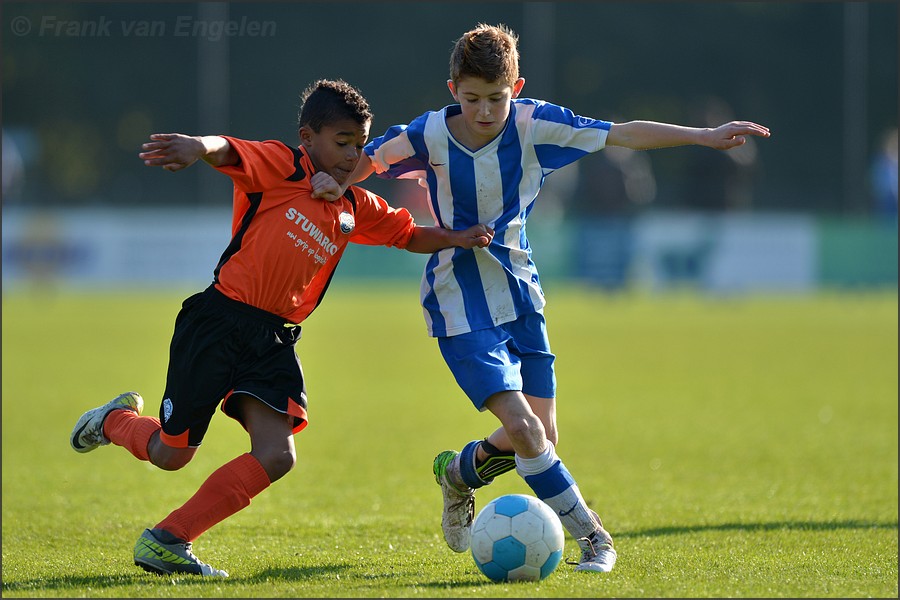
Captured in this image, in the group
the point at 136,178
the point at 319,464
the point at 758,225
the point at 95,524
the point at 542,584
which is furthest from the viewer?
the point at 136,178

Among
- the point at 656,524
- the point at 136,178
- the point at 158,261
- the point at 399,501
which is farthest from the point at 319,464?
the point at 136,178

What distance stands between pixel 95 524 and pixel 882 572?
3.15m

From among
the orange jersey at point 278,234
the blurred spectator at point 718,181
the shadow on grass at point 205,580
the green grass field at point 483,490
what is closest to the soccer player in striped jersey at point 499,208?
the orange jersey at point 278,234

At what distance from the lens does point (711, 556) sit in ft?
14.6

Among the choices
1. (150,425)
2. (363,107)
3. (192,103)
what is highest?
(192,103)

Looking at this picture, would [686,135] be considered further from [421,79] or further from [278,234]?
[421,79]

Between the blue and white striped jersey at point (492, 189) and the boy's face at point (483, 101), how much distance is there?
124 mm

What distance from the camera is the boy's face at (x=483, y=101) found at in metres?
4.30

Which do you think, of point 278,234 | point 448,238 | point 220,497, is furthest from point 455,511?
point 278,234

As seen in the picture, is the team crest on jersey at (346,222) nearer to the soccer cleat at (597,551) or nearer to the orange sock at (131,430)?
the orange sock at (131,430)

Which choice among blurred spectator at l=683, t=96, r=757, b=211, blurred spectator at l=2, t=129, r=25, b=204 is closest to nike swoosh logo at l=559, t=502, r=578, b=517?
blurred spectator at l=683, t=96, r=757, b=211

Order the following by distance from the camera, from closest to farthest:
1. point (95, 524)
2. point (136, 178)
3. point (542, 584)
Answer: point (542, 584), point (95, 524), point (136, 178)

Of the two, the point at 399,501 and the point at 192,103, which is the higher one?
the point at 192,103

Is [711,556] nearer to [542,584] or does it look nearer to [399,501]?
[542,584]
